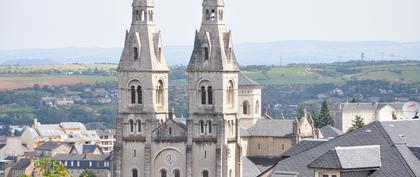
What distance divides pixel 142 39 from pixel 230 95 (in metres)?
8.46

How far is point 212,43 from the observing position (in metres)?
125

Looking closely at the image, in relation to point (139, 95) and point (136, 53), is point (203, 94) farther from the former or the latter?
point (136, 53)

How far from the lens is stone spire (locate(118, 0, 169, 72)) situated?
128m

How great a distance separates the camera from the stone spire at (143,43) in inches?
5027

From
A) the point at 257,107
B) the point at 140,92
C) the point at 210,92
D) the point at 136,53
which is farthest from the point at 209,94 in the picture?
the point at 257,107

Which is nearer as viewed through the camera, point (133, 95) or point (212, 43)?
point (212, 43)

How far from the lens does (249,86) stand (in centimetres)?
14388

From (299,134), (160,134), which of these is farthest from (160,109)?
(299,134)

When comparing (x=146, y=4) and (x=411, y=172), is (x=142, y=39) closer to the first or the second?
(x=146, y=4)

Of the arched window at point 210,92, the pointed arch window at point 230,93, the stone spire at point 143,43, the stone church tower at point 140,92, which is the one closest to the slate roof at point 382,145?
the arched window at point 210,92

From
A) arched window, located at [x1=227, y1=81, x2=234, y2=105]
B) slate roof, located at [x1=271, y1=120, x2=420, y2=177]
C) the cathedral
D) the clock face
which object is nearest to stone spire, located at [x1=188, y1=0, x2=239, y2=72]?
the cathedral

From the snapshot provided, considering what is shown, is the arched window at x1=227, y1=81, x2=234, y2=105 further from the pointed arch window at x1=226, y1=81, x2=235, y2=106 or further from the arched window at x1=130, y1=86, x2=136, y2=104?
the arched window at x1=130, y1=86, x2=136, y2=104

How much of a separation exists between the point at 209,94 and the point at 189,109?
77.0 inches

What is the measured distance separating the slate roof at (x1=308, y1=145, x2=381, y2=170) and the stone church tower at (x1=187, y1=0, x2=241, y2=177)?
40.5 metres
